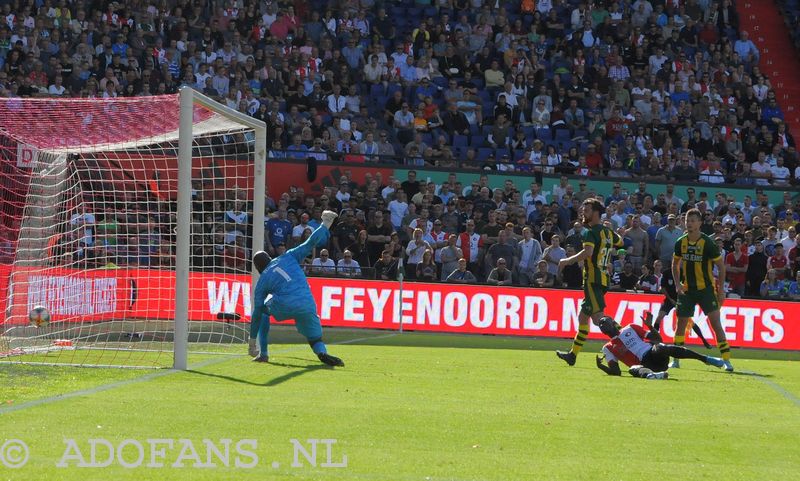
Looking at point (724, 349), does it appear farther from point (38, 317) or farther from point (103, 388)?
point (38, 317)

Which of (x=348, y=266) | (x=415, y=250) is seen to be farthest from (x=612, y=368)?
(x=415, y=250)

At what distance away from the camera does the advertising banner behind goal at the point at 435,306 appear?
1914 cm

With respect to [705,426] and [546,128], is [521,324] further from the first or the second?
[705,426]

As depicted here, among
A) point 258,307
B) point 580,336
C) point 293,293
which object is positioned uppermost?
point 293,293

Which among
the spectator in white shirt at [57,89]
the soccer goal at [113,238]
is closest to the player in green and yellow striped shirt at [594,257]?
the soccer goal at [113,238]

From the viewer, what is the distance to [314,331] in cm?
1386

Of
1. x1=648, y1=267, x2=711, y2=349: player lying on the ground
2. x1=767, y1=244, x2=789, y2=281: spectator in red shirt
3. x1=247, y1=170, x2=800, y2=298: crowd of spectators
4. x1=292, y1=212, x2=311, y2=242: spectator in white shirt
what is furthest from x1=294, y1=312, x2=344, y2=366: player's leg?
x1=767, y1=244, x2=789, y2=281: spectator in red shirt

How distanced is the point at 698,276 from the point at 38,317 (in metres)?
8.93

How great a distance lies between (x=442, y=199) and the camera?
26359 mm

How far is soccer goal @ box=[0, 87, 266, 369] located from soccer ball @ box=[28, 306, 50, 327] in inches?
3.3

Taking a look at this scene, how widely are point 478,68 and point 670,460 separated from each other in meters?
24.2

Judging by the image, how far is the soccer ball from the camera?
15.8m

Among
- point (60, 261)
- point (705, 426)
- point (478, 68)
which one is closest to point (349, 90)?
point (478, 68)

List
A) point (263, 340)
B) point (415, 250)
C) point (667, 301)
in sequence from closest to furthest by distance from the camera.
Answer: point (263, 340), point (667, 301), point (415, 250)
